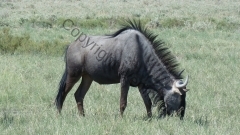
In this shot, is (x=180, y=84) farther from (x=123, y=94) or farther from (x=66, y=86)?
(x=66, y=86)

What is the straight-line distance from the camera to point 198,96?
887 centimetres

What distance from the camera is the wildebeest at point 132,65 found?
6980mm

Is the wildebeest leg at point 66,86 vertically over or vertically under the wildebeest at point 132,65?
under

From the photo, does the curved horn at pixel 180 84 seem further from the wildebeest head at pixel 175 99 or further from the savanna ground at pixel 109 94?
the savanna ground at pixel 109 94

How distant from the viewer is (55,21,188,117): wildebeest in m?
6.98

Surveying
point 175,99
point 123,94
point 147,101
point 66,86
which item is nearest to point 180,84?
point 175,99

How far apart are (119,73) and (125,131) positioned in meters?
1.68

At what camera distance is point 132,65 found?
6980 mm

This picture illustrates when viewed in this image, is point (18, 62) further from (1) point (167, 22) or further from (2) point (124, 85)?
(1) point (167, 22)

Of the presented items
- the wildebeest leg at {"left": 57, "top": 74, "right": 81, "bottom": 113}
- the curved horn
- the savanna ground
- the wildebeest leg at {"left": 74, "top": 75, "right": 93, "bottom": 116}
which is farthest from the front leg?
the wildebeest leg at {"left": 57, "top": 74, "right": 81, "bottom": 113}

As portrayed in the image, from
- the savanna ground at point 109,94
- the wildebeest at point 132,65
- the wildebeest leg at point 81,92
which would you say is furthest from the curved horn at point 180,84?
the wildebeest leg at point 81,92

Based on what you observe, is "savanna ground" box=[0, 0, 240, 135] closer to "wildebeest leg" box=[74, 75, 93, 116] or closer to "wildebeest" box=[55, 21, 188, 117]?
"wildebeest leg" box=[74, 75, 93, 116]

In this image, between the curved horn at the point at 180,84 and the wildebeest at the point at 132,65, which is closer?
the curved horn at the point at 180,84

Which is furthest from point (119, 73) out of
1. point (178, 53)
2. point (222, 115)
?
point (178, 53)
